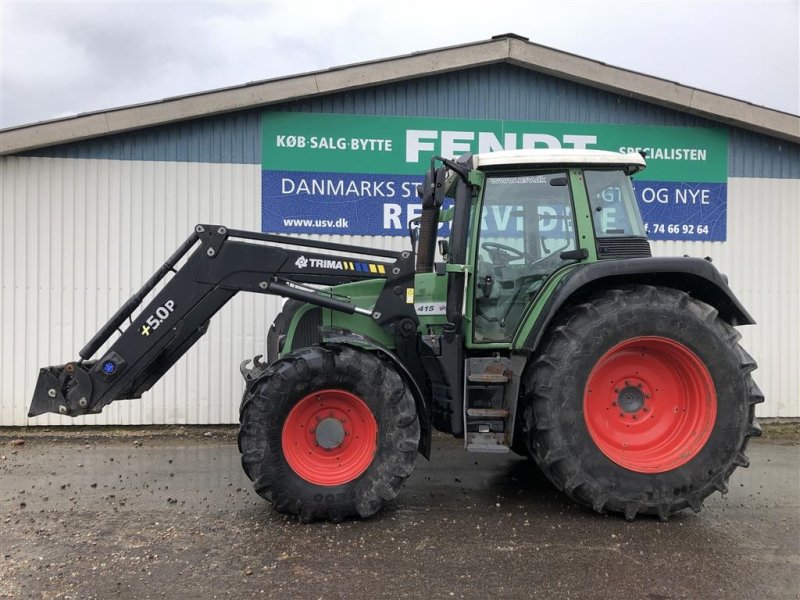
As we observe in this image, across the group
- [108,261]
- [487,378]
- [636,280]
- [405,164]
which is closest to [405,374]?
[487,378]

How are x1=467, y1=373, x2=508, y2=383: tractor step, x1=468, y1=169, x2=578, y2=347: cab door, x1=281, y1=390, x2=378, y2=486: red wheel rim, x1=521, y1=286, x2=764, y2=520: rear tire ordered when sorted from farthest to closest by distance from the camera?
x1=468, y1=169, x2=578, y2=347: cab door, x1=467, y1=373, x2=508, y2=383: tractor step, x1=281, y1=390, x2=378, y2=486: red wheel rim, x1=521, y1=286, x2=764, y2=520: rear tire

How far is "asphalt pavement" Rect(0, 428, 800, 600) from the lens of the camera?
303cm

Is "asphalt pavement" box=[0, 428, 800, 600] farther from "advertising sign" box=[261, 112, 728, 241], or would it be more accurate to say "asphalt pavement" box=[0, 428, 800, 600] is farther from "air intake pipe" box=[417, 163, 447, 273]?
"advertising sign" box=[261, 112, 728, 241]

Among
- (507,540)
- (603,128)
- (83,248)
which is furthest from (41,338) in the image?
(603,128)

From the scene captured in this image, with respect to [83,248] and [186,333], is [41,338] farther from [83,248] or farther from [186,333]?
[186,333]

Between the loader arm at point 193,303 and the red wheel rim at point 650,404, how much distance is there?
60.9 inches

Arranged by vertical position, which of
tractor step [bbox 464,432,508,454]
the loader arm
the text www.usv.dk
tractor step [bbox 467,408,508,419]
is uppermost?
the text www.usv.dk

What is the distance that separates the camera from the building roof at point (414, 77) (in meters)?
6.40

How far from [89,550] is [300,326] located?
80.0 inches

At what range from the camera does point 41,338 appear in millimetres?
6590

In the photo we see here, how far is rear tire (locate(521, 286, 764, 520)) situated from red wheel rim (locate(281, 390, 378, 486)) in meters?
1.13

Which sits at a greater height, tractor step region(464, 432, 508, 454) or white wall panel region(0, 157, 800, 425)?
white wall panel region(0, 157, 800, 425)

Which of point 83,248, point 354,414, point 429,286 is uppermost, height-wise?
point 83,248

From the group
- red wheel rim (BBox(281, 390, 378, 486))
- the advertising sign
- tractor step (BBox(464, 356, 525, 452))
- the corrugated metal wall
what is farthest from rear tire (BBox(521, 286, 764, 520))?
the corrugated metal wall
